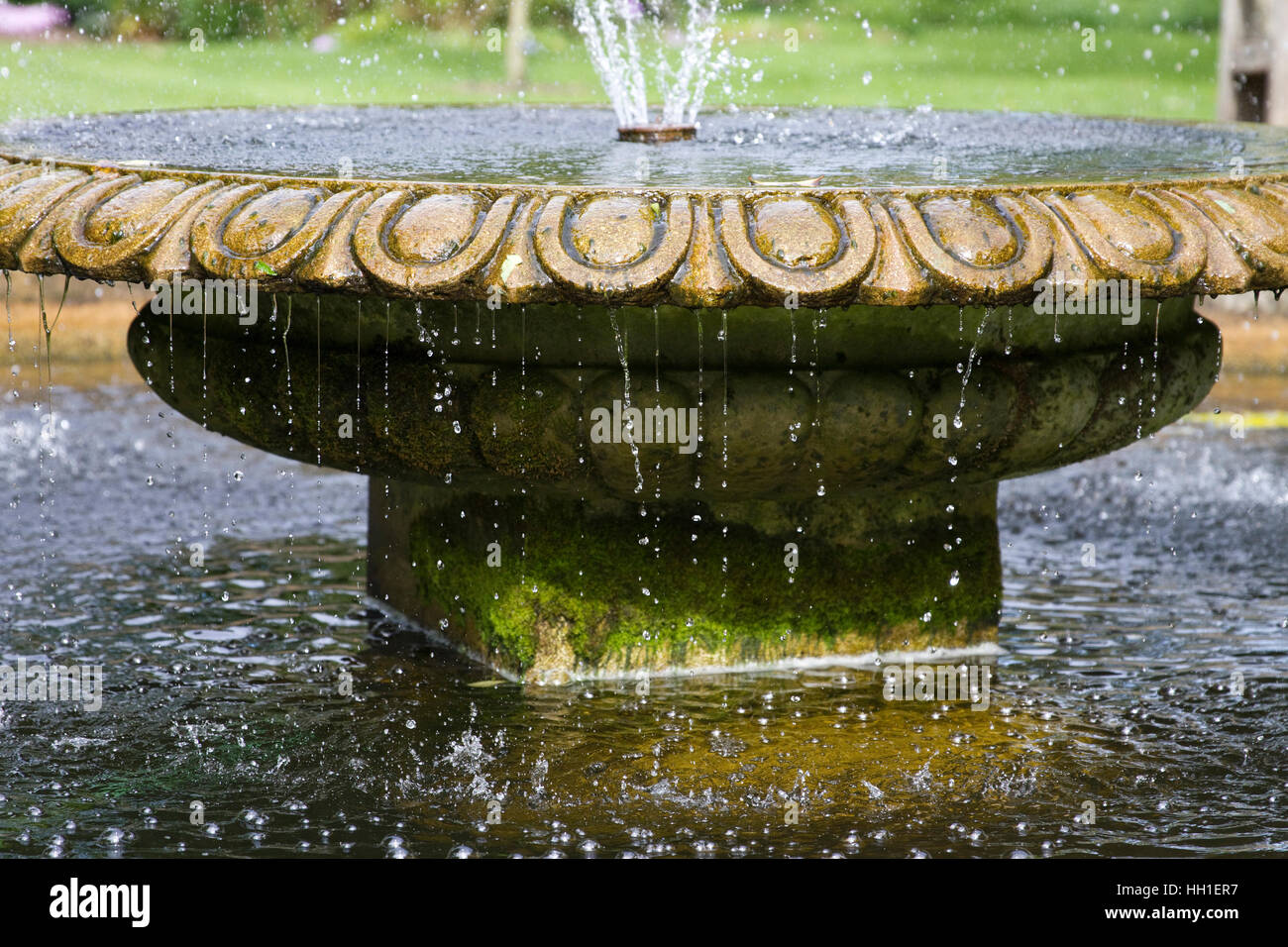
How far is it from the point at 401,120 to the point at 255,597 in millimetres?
1614

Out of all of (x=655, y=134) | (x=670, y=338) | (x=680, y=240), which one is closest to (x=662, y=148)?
(x=655, y=134)

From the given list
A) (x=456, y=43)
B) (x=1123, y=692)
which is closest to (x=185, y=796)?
(x=1123, y=692)

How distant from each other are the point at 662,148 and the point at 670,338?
117cm

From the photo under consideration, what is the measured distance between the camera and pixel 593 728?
3539 millimetres

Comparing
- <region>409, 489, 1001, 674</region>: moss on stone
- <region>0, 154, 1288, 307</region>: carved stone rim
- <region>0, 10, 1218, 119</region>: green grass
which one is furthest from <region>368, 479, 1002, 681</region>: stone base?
<region>0, 10, 1218, 119</region>: green grass

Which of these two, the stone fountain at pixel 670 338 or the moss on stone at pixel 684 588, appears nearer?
the stone fountain at pixel 670 338

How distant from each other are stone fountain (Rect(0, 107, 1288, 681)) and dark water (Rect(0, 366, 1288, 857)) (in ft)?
0.75

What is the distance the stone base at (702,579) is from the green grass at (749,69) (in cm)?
1281

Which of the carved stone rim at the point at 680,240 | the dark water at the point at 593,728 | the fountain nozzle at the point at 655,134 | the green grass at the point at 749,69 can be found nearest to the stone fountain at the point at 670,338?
the carved stone rim at the point at 680,240

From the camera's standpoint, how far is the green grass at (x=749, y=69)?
17.3 m

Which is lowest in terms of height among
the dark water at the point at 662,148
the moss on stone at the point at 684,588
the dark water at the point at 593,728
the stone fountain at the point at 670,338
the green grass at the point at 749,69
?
the dark water at the point at 593,728

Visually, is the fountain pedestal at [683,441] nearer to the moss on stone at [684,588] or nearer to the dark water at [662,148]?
the moss on stone at [684,588]

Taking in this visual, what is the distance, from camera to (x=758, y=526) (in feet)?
12.8

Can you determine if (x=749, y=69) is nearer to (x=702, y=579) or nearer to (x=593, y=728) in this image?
(x=702, y=579)
